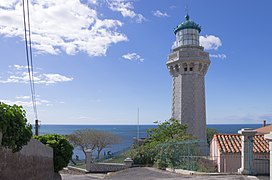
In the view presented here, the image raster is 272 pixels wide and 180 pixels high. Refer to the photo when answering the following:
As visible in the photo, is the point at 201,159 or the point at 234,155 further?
the point at 201,159

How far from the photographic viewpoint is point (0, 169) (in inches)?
266

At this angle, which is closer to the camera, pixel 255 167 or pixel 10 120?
pixel 10 120

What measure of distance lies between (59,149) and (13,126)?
1173 centimetres

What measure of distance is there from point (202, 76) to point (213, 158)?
13.7m

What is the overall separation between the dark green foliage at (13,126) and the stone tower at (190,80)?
24046 millimetres

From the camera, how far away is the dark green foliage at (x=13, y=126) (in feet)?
19.0

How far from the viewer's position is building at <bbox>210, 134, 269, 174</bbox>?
1434 cm

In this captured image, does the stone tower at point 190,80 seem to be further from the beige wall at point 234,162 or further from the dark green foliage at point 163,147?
the beige wall at point 234,162

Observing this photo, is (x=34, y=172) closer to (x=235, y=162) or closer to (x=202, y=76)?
(x=235, y=162)

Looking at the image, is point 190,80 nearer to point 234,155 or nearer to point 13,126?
point 234,155

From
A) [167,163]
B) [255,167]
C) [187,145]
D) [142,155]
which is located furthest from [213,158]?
[142,155]

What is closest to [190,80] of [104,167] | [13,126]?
[104,167]

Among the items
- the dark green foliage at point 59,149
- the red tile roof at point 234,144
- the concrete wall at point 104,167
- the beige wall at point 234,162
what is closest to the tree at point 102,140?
the concrete wall at point 104,167

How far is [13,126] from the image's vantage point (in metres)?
6.13
